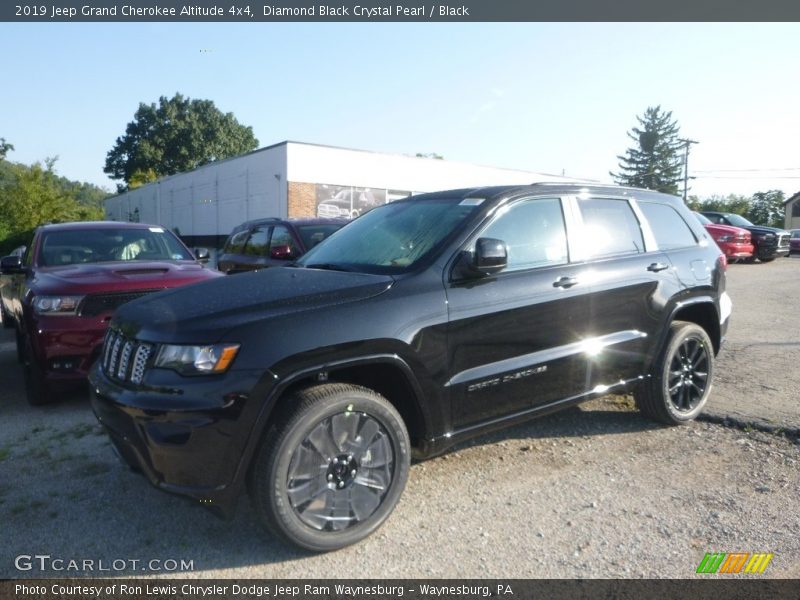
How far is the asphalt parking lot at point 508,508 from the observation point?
9.78 feet

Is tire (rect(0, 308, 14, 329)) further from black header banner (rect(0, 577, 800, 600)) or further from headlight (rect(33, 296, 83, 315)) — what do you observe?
black header banner (rect(0, 577, 800, 600))

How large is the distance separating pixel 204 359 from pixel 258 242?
Result: 6781 millimetres

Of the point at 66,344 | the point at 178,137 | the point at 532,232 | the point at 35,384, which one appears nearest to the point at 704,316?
the point at 532,232

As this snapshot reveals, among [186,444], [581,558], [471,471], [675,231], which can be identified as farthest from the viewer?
[675,231]

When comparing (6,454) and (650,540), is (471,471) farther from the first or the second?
(6,454)

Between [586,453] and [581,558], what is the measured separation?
1417 mm

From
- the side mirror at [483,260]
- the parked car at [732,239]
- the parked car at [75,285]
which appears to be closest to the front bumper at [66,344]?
the parked car at [75,285]

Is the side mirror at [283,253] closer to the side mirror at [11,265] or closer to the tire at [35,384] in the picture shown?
the side mirror at [11,265]

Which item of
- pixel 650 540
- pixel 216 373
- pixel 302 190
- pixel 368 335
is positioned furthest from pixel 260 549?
pixel 302 190

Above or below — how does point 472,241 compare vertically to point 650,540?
above

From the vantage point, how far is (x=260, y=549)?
10.3 feet

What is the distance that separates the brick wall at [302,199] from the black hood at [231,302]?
2209cm

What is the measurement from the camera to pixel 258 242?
9430 millimetres

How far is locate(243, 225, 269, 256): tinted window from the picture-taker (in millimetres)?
9173
